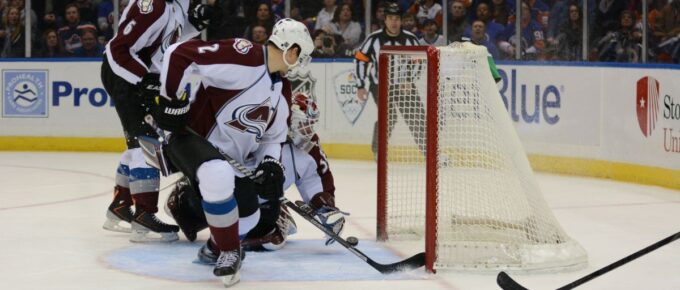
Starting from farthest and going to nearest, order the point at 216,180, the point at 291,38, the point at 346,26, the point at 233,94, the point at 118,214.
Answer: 1. the point at 346,26
2. the point at 118,214
3. the point at 233,94
4. the point at 291,38
5. the point at 216,180

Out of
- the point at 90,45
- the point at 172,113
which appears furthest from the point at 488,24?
the point at 172,113

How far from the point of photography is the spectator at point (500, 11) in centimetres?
952

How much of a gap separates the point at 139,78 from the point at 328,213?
100 cm

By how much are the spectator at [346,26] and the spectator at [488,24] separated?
851 millimetres

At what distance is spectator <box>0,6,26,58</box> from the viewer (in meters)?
10.0

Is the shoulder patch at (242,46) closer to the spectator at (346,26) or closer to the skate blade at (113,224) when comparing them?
the skate blade at (113,224)

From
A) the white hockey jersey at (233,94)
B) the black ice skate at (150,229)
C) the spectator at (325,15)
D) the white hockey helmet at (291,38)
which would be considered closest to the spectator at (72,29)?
the spectator at (325,15)

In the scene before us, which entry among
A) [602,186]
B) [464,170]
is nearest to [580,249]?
[464,170]

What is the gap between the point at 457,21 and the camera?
971 cm

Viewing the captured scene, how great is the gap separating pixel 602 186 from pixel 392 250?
295 cm

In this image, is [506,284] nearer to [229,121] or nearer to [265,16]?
[229,121]

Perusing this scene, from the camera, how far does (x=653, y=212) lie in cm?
657

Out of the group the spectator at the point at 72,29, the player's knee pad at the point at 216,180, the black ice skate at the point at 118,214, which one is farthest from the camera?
the spectator at the point at 72,29

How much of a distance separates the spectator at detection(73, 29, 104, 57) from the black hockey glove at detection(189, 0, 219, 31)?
15.1 ft
